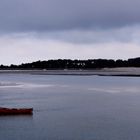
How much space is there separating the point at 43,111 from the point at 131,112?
25.0 ft

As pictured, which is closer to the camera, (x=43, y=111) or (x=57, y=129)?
(x=57, y=129)

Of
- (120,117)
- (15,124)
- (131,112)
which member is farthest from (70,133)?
(131,112)

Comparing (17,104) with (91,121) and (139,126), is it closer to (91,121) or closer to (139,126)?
(91,121)

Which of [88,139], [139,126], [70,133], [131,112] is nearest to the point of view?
[88,139]

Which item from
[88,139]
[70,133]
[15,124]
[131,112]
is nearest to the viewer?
[88,139]

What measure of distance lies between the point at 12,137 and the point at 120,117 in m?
10.7

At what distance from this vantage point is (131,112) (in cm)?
3738

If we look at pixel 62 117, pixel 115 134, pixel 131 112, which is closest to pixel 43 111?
pixel 62 117

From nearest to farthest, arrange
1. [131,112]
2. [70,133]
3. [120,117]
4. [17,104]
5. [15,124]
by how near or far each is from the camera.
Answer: [70,133] → [15,124] → [120,117] → [131,112] → [17,104]

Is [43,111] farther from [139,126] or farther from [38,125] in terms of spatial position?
[139,126]

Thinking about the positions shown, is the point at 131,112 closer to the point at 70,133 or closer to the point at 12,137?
the point at 70,133

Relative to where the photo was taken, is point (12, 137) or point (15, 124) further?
point (15, 124)

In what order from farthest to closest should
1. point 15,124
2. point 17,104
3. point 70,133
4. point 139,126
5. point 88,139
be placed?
point 17,104, point 15,124, point 139,126, point 70,133, point 88,139

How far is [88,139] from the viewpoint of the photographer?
24891 millimetres
